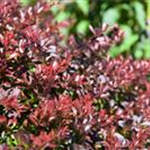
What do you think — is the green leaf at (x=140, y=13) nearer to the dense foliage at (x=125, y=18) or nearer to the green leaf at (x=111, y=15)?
the dense foliage at (x=125, y=18)

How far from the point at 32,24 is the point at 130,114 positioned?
77 centimetres

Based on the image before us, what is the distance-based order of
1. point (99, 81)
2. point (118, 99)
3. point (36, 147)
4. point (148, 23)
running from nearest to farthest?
point (36, 147), point (99, 81), point (118, 99), point (148, 23)

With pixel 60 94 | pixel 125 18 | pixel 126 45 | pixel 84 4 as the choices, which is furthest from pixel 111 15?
pixel 60 94

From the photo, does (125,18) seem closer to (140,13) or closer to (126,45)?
(140,13)

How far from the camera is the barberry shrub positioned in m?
2.58

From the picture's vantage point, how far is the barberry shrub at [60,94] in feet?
8.46

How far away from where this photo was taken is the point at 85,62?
11.0 feet

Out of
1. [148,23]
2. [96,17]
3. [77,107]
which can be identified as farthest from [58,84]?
[96,17]

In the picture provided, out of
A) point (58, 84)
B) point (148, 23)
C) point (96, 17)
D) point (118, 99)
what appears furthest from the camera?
point (96, 17)

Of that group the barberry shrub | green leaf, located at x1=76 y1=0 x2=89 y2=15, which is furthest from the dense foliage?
the barberry shrub

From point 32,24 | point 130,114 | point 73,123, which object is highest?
point 32,24

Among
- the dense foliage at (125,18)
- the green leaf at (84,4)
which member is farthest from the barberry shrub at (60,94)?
the green leaf at (84,4)

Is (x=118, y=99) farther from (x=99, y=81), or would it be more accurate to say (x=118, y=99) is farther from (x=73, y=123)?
(x=73, y=123)

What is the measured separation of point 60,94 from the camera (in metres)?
2.89
